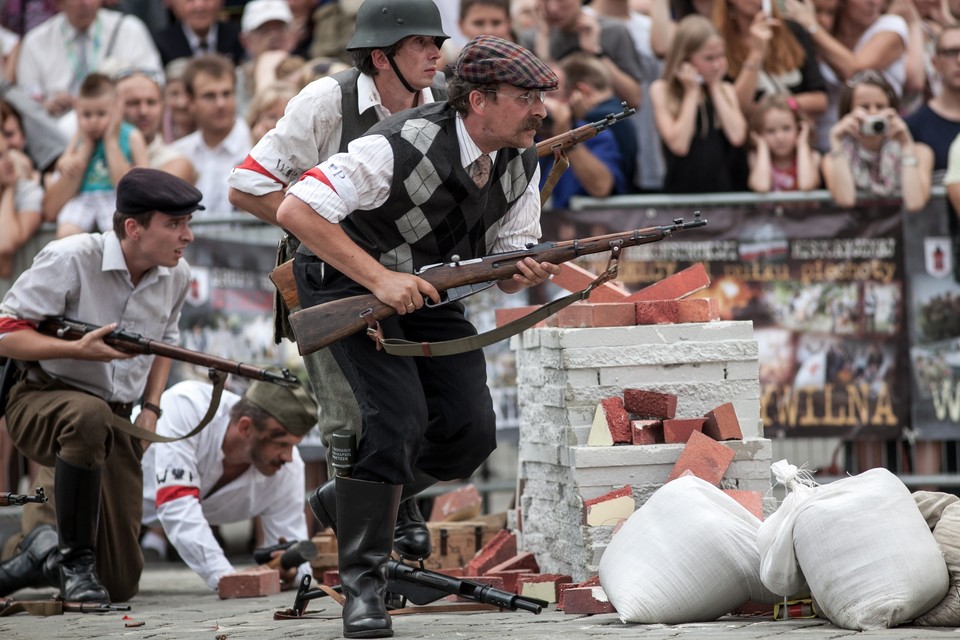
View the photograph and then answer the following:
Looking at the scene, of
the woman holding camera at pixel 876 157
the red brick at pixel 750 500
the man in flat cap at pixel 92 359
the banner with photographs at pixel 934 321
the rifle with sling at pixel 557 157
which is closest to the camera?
the red brick at pixel 750 500

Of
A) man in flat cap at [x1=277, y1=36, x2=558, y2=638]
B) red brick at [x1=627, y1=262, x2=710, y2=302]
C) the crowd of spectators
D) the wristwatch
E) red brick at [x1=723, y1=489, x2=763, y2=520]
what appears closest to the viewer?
man in flat cap at [x1=277, y1=36, x2=558, y2=638]

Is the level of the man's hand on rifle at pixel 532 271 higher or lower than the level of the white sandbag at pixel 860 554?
higher

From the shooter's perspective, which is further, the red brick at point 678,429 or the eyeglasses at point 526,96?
the red brick at point 678,429

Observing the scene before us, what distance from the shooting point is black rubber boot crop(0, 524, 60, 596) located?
6.82m

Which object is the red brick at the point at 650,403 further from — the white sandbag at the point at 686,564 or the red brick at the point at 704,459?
the white sandbag at the point at 686,564

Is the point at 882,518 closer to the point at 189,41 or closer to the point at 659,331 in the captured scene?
the point at 659,331

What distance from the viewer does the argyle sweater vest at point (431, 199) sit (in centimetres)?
484

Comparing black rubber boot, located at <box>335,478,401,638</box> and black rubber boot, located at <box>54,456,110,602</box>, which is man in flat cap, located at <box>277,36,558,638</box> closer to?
black rubber boot, located at <box>335,478,401,638</box>

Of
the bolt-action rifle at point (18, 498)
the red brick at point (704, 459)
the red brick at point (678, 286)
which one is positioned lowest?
the bolt-action rifle at point (18, 498)

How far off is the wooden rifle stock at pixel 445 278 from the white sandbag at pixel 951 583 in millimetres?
1261

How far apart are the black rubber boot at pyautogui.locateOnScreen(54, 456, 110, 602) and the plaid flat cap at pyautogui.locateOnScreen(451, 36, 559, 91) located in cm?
267

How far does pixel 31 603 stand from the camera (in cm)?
628

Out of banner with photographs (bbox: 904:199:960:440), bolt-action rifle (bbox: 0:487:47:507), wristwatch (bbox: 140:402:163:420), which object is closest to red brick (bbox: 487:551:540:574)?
wristwatch (bbox: 140:402:163:420)

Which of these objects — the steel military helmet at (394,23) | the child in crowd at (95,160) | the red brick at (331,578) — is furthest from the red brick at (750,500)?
the child in crowd at (95,160)
